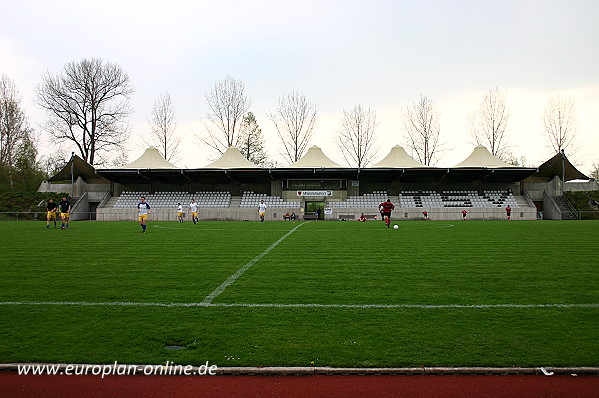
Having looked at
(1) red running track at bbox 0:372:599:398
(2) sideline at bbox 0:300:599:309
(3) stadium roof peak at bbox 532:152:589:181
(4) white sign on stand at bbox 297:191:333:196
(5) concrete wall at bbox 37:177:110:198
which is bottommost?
(1) red running track at bbox 0:372:599:398

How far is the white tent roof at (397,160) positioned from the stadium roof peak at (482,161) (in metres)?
5.61

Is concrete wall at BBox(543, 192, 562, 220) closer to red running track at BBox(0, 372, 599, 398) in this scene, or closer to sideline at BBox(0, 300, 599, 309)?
sideline at BBox(0, 300, 599, 309)

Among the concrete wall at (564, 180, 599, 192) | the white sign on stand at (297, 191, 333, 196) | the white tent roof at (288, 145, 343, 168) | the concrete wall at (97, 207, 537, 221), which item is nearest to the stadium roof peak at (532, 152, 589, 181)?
the concrete wall at (564, 180, 599, 192)

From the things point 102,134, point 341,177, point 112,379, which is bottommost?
point 112,379

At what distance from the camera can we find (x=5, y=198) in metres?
45.0

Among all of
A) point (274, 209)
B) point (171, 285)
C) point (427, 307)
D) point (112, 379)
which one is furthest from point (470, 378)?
point (274, 209)

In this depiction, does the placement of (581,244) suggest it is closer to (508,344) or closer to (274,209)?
(508,344)

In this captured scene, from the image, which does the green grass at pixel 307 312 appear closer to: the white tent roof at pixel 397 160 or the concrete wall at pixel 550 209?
the white tent roof at pixel 397 160

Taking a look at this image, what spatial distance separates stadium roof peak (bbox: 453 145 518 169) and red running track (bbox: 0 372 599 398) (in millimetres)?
45342

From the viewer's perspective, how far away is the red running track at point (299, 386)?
144 inches

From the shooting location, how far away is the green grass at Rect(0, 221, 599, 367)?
172 inches

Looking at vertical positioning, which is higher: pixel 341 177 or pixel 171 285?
pixel 341 177

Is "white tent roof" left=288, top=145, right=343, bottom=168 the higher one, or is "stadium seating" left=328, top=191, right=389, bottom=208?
"white tent roof" left=288, top=145, right=343, bottom=168

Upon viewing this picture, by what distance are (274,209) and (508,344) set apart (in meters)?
38.7
